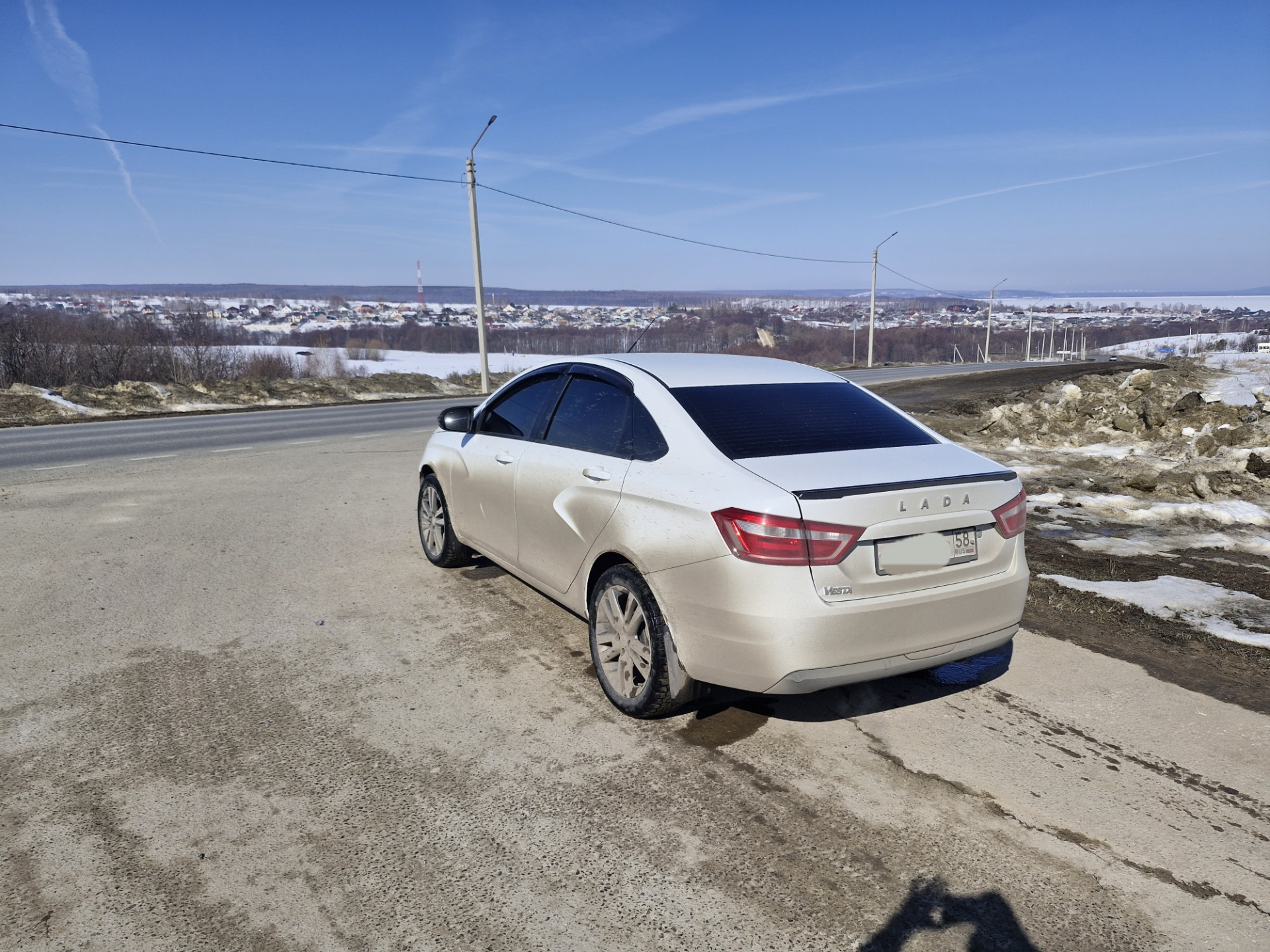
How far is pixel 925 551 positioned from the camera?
10.7 ft

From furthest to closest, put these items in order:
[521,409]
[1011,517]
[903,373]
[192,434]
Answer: [903,373] → [192,434] → [521,409] → [1011,517]

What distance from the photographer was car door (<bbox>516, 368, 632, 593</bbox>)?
3.98 meters

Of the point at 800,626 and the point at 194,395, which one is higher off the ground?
the point at 800,626

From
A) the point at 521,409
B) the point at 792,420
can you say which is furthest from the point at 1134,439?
the point at 521,409

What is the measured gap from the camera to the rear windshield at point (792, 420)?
11.9 feet

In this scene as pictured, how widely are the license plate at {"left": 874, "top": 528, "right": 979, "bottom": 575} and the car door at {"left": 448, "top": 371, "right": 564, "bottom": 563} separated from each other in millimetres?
2309

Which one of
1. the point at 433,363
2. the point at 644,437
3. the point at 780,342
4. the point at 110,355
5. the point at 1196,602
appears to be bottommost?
the point at 433,363

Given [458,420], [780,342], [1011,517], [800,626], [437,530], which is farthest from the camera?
[780,342]

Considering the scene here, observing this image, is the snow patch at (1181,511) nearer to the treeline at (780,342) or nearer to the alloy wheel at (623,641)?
the alloy wheel at (623,641)

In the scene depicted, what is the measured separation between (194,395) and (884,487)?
24733mm

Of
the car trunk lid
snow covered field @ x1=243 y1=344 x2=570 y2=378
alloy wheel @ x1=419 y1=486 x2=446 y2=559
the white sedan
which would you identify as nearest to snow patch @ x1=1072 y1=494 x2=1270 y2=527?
the white sedan

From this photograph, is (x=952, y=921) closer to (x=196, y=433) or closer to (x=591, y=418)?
(x=591, y=418)

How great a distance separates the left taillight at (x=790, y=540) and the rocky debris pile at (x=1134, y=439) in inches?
257

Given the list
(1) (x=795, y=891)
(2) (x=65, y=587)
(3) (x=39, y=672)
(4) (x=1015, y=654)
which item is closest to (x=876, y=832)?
(1) (x=795, y=891)
